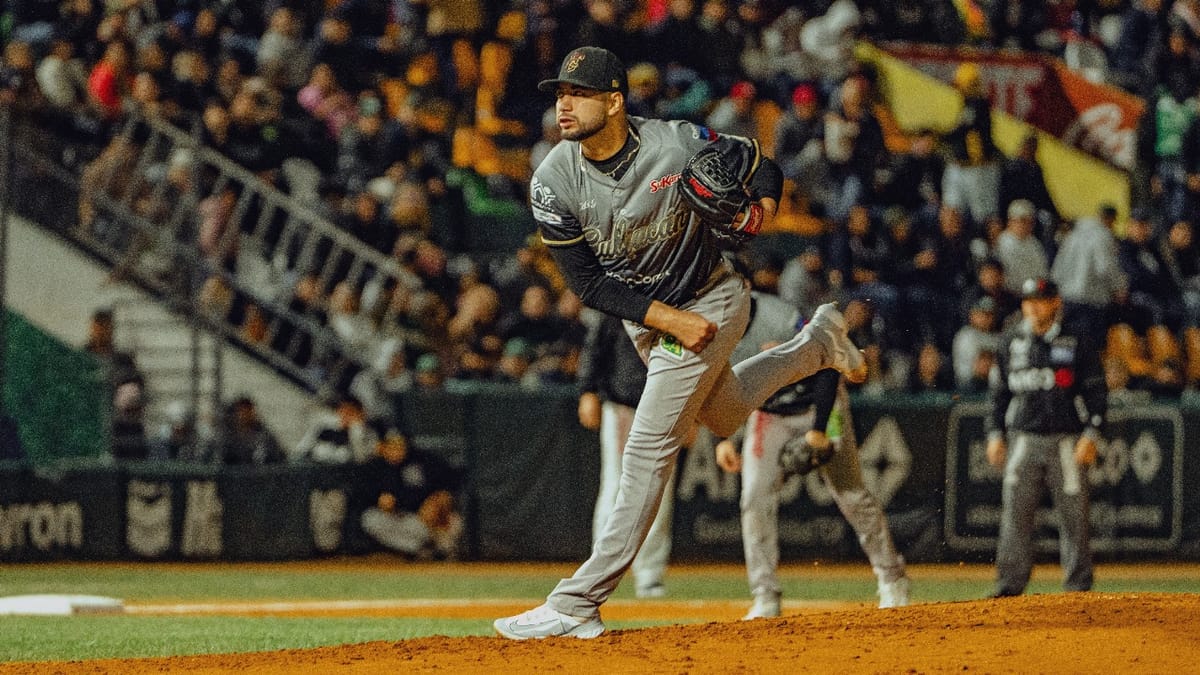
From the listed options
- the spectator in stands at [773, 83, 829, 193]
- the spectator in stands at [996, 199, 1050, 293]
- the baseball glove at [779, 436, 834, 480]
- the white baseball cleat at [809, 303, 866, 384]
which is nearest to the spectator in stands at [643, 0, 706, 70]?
the spectator in stands at [773, 83, 829, 193]

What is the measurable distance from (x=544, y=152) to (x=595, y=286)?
36.2ft

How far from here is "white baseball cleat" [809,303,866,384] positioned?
8289 mm

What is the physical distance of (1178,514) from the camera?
53.9ft

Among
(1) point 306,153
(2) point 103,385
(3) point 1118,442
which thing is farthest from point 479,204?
(3) point 1118,442

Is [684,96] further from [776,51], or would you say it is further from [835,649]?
A: [835,649]

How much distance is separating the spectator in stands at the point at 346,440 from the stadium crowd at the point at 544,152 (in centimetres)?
46

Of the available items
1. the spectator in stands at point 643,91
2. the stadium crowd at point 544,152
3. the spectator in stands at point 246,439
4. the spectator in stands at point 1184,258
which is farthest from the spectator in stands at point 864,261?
the spectator in stands at point 246,439

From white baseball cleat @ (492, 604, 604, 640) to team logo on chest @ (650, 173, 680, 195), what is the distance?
5.82ft

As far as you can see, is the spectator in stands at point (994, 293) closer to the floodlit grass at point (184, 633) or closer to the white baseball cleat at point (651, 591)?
the white baseball cleat at point (651, 591)

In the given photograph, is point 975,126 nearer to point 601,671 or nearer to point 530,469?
point 530,469

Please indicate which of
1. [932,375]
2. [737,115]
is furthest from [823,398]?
[737,115]

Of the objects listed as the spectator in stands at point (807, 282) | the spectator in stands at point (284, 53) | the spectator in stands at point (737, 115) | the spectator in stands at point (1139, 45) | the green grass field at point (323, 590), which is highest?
the spectator in stands at point (1139, 45)

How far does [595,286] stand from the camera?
7340 millimetres

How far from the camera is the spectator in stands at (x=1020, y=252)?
58.5 ft
